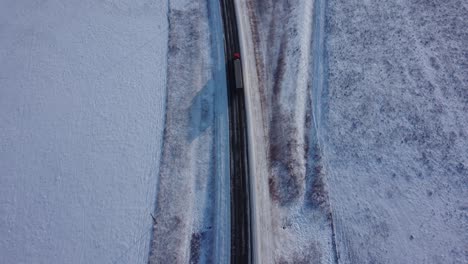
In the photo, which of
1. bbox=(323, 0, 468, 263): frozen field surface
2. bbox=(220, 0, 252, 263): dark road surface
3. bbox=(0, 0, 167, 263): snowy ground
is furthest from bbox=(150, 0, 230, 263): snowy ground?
bbox=(323, 0, 468, 263): frozen field surface

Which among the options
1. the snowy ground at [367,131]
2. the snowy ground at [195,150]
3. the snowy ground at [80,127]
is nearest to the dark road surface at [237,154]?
the snowy ground at [195,150]

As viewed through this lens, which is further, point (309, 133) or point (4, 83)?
point (4, 83)

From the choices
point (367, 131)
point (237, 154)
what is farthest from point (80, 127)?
point (367, 131)

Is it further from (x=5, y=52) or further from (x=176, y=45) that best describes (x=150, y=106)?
(x=5, y=52)

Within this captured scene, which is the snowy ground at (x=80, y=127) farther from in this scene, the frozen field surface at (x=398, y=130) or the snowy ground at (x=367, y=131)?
the frozen field surface at (x=398, y=130)

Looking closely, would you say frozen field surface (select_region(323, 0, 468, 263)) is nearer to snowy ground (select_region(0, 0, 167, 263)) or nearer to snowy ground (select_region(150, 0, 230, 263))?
snowy ground (select_region(150, 0, 230, 263))

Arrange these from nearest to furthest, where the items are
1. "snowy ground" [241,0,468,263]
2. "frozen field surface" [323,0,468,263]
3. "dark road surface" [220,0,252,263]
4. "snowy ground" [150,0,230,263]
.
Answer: "frozen field surface" [323,0,468,263] < "snowy ground" [241,0,468,263] < "dark road surface" [220,0,252,263] < "snowy ground" [150,0,230,263]

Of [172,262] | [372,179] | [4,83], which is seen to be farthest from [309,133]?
[4,83]

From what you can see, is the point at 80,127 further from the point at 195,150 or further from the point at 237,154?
the point at 237,154
